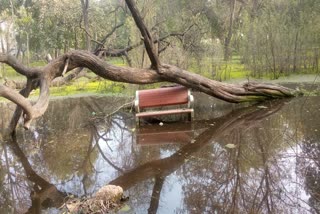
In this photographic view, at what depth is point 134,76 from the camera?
7723mm

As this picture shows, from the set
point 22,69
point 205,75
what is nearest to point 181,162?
point 22,69

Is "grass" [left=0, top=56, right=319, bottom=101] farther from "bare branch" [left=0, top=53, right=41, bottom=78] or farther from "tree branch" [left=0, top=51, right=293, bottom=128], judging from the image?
"bare branch" [left=0, top=53, right=41, bottom=78]

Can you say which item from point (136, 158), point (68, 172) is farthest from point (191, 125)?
point (68, 172)

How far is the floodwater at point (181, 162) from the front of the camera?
392 centimetres

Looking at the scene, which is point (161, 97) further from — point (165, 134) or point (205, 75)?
point (205, 75)

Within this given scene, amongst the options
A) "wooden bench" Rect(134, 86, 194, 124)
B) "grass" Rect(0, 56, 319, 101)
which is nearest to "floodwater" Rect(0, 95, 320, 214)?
"wooden bench" Rect(134, 86, 194, 124)

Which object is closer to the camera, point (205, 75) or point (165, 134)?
point (165, 134)

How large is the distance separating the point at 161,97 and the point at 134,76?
80 cm

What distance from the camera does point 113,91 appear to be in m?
12.1

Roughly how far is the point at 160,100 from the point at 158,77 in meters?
0.57

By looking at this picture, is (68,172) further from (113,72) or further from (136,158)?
(113,72)

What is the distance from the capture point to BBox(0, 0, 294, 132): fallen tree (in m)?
6.89

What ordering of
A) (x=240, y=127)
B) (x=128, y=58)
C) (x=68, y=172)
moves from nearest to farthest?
(x=68, y=172) < (x=240, y=127) < (x=128, y=58)

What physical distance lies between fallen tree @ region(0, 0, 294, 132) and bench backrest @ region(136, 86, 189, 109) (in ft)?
0.87
